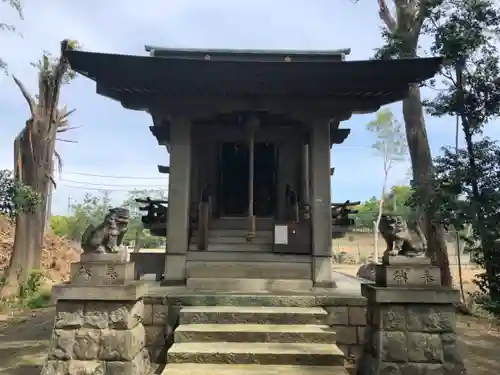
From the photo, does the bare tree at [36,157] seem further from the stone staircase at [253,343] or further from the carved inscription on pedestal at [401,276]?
the carved inscription on pedestal at [401,276]

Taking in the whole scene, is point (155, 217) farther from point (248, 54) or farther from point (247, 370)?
point (247, 370)

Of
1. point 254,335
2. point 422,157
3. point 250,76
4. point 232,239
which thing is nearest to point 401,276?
point 254,335

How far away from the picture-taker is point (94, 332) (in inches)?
211

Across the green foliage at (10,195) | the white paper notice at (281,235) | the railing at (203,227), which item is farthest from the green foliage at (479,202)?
the green foliage at (10,195)

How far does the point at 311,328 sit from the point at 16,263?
45.0 ft

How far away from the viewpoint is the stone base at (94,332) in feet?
17.2

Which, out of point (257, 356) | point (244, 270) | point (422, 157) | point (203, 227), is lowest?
point (257, 356)

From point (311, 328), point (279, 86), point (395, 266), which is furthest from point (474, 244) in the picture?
point (279, 86)

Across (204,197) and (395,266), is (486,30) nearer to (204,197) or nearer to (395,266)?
(395,266)

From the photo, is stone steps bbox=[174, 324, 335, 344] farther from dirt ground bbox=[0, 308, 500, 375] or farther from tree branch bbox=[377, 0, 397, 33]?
tree branch bbox=[377, 0, 397, 33]

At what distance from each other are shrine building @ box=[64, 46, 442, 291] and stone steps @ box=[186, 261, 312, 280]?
19mm

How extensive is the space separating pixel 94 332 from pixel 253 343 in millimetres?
2041

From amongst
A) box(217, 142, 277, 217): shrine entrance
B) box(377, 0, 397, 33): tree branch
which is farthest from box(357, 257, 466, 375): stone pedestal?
box(377, 0, 397, 33): tree branch

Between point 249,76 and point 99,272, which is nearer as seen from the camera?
point 99,272
